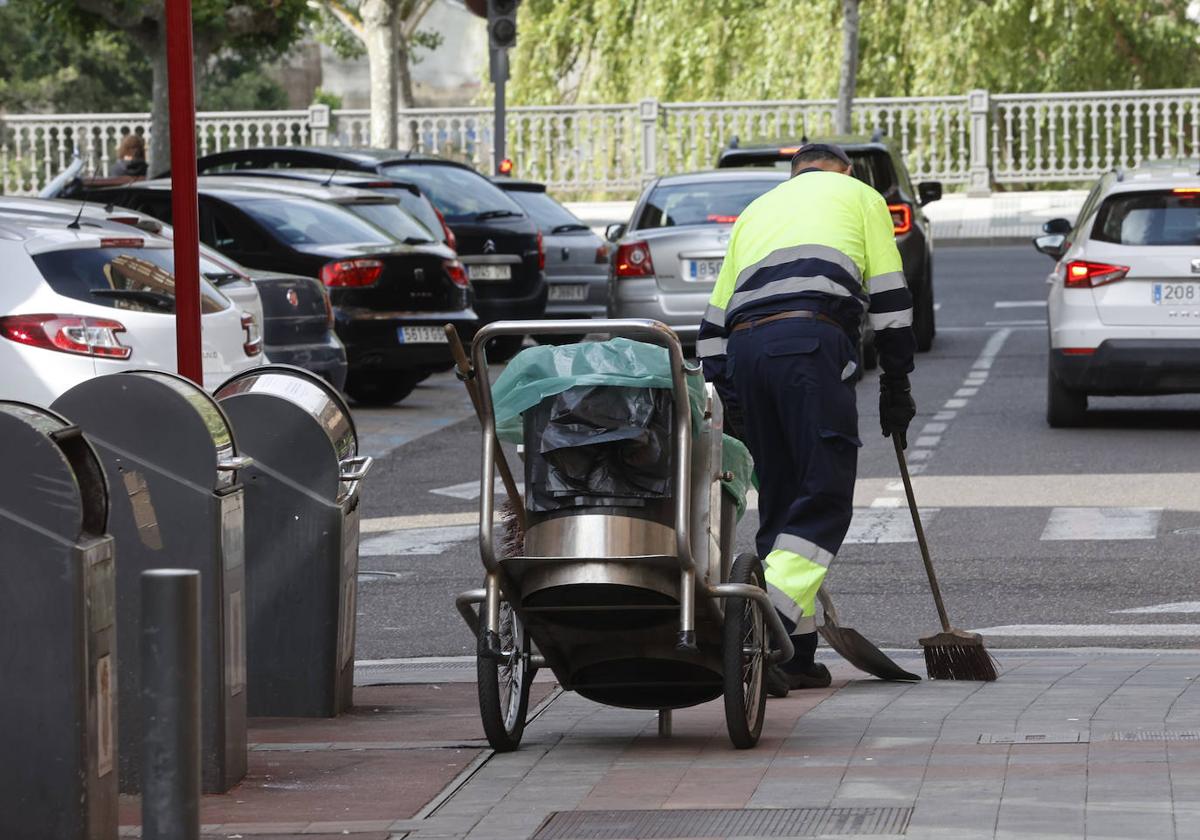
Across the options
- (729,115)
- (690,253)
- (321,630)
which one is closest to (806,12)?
(729,115)

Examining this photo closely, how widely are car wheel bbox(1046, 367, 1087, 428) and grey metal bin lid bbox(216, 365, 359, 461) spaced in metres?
8.68

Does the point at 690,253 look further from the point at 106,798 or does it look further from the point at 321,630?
the point at 106,798

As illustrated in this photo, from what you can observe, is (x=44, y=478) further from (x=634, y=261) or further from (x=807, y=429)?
(x=634, y=261)

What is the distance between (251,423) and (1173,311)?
29.2 feet

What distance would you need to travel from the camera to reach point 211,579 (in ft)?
19.9

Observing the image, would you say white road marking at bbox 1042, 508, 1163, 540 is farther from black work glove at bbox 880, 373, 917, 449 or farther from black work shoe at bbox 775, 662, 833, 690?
black work shoe at bbox 775, 662, 833, 690

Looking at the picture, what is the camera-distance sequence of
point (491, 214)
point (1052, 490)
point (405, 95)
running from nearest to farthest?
point (1052, 490) < point (491, 214) < point (405, 95)

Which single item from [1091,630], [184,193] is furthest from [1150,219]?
[184,193]

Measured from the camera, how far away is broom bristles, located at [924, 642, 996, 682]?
7.79m

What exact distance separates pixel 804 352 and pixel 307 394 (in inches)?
58.9

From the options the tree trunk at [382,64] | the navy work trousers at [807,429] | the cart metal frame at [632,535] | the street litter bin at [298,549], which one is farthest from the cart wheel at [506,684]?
the tree trunk at [382,64]

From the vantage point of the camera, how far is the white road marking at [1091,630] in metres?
8.85

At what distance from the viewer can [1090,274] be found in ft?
49.3

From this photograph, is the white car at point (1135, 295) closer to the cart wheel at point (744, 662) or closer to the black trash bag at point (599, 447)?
the cart wheel at point (744, 662)
